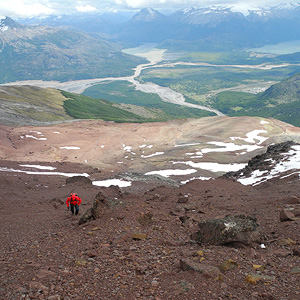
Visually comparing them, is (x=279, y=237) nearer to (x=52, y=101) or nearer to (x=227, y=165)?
(x=227, y=165)

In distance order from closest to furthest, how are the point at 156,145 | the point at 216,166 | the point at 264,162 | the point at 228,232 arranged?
the point at 228,232 → the point at 264,162 → the point at 216,166 → the point at 156,145

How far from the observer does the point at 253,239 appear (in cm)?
1230

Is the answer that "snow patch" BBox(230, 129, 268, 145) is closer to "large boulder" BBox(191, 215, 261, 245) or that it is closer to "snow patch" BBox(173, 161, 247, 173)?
"snow patch" BBox(173, 161, 247, 173)

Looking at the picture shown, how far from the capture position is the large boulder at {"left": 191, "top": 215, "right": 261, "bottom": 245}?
39.9ft

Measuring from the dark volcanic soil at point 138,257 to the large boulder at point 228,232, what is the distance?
0.32 metres

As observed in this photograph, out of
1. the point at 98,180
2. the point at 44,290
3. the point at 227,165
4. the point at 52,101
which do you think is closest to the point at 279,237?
the point at 44,290

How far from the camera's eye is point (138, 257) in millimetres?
11570

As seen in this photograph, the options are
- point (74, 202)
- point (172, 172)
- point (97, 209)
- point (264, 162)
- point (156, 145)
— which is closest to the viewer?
point (97, 209)

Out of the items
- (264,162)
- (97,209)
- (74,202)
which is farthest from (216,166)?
(97,209)

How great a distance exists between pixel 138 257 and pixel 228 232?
11.9 feet

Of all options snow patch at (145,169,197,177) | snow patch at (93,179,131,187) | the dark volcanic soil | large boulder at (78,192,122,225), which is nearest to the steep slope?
snow patch at (145,169,197,177)

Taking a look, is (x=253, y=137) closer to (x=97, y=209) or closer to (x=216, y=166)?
(x=216, y=166)

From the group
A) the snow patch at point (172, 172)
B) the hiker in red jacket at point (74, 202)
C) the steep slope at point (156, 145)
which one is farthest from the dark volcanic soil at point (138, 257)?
the snow patch at point (172, 172)

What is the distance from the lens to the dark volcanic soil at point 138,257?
916cm
